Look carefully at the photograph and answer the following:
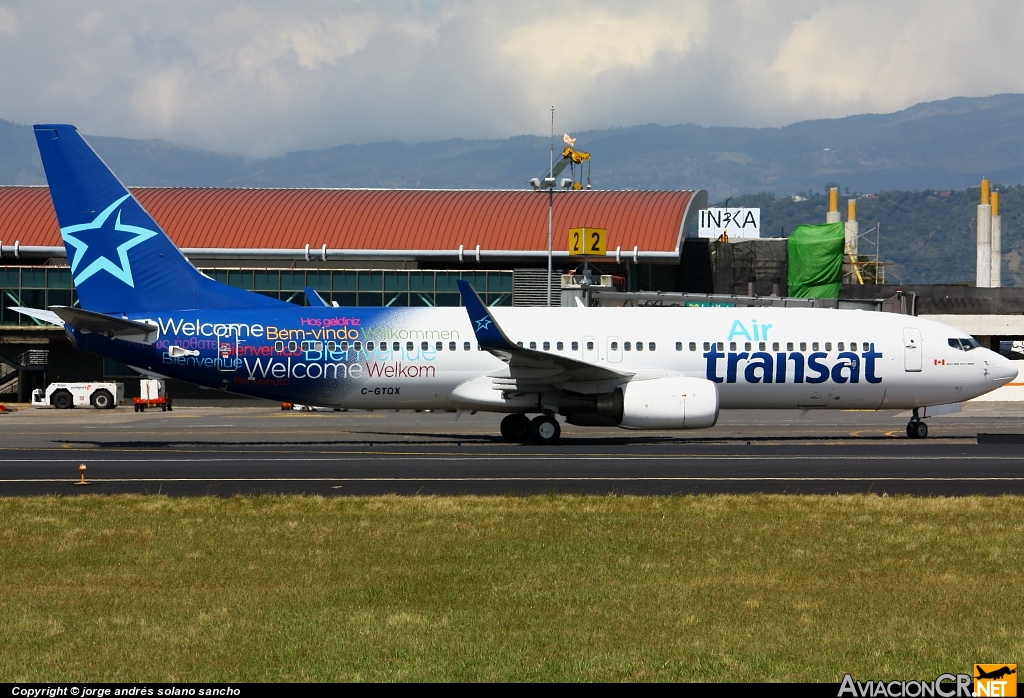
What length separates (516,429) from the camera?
1249 inches

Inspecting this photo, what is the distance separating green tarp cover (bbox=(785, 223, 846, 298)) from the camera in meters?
82.2

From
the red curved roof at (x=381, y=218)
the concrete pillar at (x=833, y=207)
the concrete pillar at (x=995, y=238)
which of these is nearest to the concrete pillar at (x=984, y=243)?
the concrete pillar at (x=995, y=238)

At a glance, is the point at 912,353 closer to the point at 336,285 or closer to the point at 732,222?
the point at 336,285

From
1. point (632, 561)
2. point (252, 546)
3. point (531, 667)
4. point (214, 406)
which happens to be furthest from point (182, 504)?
point (214, 406)

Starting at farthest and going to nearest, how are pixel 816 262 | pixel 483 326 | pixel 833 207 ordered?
pixel 833 207
pixel 816 262
pixel 483 326

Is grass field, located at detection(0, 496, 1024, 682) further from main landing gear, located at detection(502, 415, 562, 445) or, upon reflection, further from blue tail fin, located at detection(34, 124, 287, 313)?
blue tail fin, located at detection(34, 124, 287, 313)

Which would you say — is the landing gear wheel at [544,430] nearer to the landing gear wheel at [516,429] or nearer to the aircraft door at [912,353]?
the landing gear wheel at [516,429]

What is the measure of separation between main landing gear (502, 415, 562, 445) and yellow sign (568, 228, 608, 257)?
32694 mm

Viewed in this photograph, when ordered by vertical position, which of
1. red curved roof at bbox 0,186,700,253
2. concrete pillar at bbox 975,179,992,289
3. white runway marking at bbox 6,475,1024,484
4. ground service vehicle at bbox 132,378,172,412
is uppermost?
concrete pillar at bbox 975,179,992,289

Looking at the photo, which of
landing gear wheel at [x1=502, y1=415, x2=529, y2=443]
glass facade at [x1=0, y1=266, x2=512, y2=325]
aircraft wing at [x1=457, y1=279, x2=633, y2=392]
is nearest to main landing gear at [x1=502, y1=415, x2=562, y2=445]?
landing gear wheel at [x1=502, y1=415, x2=529, y2=443]

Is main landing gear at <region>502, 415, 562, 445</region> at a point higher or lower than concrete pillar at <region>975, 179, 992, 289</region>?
lower

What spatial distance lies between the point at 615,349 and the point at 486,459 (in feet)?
22.7

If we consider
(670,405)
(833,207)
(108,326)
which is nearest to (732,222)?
(833,207)

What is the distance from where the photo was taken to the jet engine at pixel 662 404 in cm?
2983
